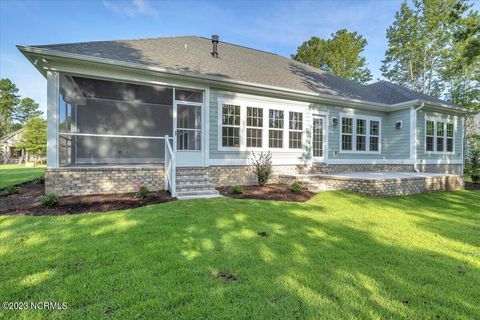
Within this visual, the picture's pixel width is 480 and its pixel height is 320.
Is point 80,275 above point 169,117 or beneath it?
beneath

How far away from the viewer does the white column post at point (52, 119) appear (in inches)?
253

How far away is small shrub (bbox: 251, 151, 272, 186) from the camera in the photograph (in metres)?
8.63

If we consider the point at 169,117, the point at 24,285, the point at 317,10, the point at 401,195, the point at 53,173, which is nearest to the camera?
the point at 24,285

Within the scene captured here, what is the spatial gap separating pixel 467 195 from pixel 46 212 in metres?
12.8

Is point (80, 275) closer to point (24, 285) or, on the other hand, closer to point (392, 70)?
point (24, 285)

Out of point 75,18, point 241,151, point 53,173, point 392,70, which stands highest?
point 392,70

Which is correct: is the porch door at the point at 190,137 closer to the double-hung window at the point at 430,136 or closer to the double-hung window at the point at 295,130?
the double-hung window at the point at 295,130

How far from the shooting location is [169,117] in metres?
→ 12.4

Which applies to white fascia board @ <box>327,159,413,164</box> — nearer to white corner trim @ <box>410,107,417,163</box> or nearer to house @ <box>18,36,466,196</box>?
house @ <box>18,36,466,196</box>

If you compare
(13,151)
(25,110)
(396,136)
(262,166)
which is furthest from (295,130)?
(25,110)

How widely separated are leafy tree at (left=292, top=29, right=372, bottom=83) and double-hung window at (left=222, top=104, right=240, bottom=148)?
2102 centimetres

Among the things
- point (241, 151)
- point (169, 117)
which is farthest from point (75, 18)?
point (241, 151)

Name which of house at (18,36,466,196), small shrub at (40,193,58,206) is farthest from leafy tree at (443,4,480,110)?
small shrub at (40,193,58,206)

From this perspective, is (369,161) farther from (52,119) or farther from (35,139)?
(35,139)
